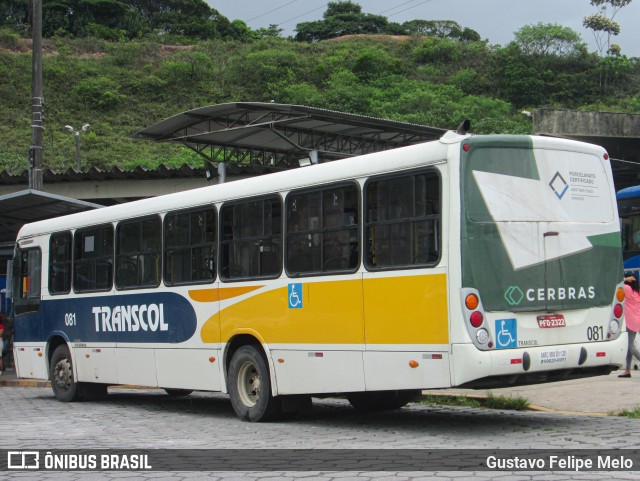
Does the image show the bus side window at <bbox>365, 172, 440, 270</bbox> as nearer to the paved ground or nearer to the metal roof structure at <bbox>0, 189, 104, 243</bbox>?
the paved ground

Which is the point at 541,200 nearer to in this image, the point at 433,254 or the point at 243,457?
the point at 433,254

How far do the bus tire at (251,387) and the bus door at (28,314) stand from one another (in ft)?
18.9

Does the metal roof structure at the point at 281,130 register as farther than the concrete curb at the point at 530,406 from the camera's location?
Yes

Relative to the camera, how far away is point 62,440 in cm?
1091

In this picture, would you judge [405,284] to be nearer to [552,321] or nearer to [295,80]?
[552,321]

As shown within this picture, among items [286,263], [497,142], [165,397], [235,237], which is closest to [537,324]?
[497,142]

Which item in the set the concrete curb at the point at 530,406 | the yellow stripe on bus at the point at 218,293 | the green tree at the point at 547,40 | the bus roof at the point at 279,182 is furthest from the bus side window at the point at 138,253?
the green tree at the point at 547,40

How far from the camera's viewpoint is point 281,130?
26750 millimetres

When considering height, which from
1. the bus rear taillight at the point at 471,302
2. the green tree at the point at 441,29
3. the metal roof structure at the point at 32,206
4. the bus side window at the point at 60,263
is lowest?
the bus rear taillight at the point at 471,302

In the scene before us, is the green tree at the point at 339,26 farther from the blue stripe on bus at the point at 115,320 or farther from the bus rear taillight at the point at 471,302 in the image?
the bus rear taillight at the point at 471,302

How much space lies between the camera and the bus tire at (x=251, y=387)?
12.2 m

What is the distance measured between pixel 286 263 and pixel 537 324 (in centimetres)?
327

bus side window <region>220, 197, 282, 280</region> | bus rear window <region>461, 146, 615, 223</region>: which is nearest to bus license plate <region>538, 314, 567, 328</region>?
bus rear window <region>461, 146, 615, 223</region>

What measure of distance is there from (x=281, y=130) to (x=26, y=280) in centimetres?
1052
